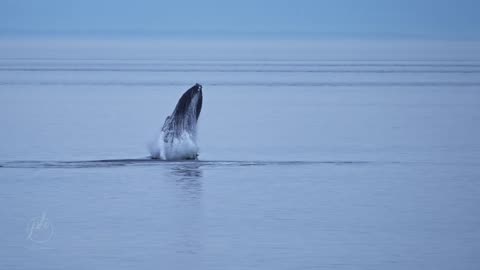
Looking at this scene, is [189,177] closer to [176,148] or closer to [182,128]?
[182,128]

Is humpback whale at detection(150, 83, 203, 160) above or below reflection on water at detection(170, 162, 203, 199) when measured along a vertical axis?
above

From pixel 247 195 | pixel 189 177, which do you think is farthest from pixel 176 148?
pixel 247 195

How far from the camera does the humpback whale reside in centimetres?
2762

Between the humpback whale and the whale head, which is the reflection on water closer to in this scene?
the humpback whale

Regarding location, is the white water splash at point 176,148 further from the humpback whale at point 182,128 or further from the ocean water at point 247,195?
the ocean water at point 247,195

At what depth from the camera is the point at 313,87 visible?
77.3 meters

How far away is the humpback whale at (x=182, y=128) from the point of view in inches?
1088

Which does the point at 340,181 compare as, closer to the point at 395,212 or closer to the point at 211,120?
the point at 395,212

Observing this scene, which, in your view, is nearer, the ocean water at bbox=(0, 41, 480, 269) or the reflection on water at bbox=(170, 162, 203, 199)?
the ocean water at bbox=(0, 41, 480, 269)

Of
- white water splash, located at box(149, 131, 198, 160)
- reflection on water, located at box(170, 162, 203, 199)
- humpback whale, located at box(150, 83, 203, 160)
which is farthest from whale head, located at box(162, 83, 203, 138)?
reflection on water, located at box(170, 162, 203, 199)

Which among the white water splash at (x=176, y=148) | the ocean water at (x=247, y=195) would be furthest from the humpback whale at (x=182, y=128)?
the ocean water at (x=247, y=195)

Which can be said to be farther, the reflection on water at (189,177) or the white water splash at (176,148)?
the white water splash at (176,148)

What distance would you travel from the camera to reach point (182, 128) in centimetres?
2767

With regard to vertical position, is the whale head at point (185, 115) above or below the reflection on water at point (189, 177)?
above
